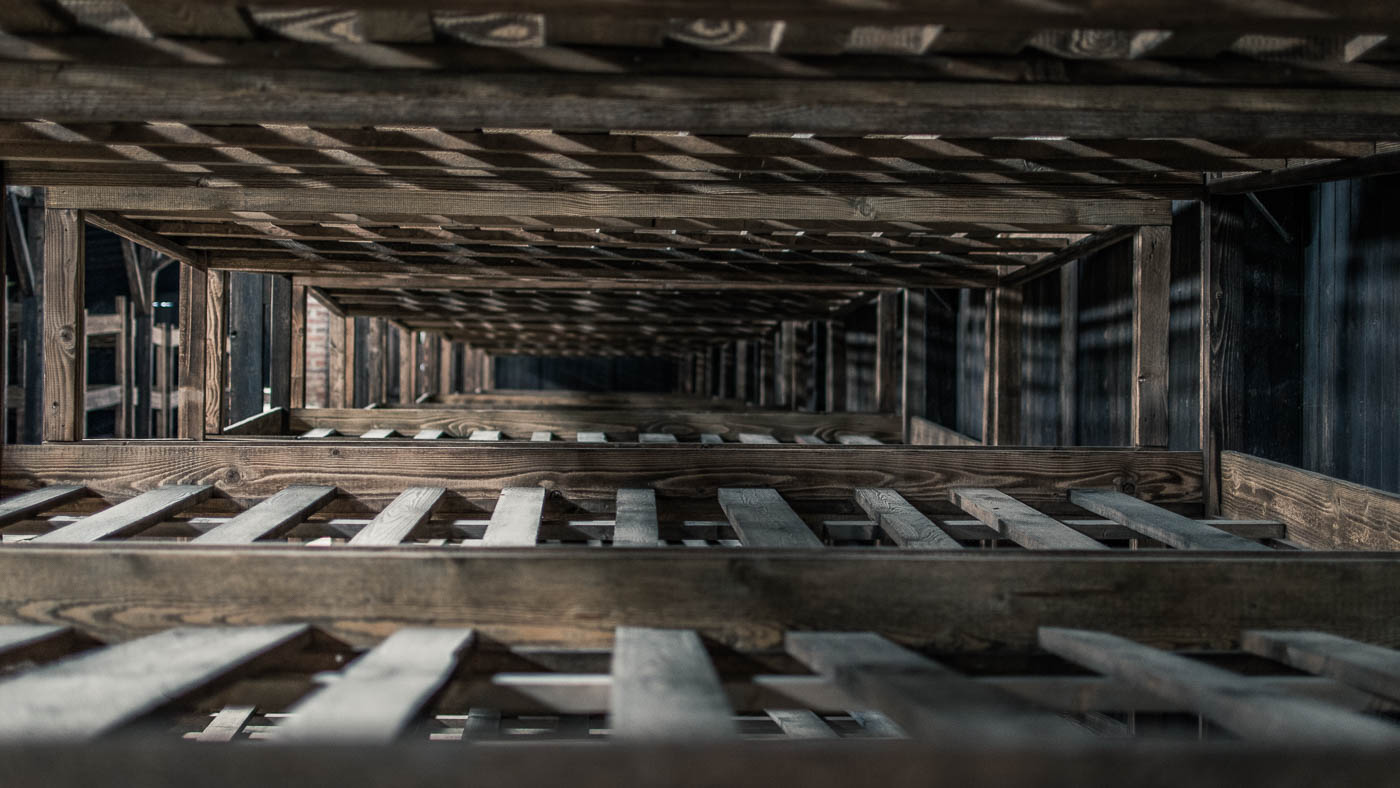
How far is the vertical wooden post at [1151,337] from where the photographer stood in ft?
14.7

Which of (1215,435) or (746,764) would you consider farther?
(1215,435)

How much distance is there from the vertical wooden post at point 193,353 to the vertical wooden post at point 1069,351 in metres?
5.56

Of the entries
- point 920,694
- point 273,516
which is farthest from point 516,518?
point 920,694

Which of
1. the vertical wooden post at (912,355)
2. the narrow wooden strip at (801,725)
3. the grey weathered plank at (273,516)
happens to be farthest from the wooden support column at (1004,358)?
the grey weathered plank at (273,516)

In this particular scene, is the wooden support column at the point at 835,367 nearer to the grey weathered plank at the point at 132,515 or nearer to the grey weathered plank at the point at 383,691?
the grey weathered plank at the point at 132,515

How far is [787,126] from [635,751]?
5.51 ft

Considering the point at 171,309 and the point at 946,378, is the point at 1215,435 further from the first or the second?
the point at 171,309

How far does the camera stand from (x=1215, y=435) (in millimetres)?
4164

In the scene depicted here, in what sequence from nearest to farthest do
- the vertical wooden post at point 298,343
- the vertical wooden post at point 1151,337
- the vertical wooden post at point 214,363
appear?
the vertical wooden post at point 1151,337, the vertical wooden post at point 214,363, the vertical wooden post at point 298,343

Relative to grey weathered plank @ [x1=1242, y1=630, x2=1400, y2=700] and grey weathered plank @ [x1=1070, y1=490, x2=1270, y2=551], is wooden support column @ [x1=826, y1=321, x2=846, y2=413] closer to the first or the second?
grey weathered plank @ [x1=1070, y1=490, x2=1270, y2=551]

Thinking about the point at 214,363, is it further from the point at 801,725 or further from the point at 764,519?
the point at 764,519

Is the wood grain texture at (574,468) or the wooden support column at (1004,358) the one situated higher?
the wooden support column at (1004,358)

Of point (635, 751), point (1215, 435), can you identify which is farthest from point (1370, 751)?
point (1215, 435)

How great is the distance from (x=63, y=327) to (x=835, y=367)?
8.72m
